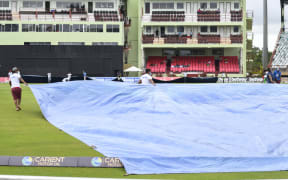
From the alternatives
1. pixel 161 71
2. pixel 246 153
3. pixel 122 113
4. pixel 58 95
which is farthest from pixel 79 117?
pixel 161 71

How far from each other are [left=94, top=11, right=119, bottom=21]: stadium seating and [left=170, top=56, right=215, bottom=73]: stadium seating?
10689 millimetres

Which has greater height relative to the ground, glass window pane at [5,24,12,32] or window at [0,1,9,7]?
window at [0,1,9,7]

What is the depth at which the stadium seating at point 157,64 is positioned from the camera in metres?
60.1

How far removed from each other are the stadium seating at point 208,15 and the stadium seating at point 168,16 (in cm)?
243

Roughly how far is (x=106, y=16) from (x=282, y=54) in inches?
1078

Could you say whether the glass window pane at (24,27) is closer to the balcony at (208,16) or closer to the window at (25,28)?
the window at (25,28)

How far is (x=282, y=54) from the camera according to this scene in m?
64.1

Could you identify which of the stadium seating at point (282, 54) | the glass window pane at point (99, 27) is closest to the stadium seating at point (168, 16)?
the glass window pane at point (99, 27)

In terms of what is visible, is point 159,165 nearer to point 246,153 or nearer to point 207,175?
point 207,175

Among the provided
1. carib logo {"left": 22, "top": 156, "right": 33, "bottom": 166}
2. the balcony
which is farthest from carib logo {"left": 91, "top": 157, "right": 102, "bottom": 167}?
the balcony

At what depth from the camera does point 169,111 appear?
13.1 meters

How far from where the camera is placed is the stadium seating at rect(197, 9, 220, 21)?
A: 59.8m

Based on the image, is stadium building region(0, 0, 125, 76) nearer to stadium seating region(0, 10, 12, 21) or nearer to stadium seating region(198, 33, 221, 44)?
stadium seating region(0, 10, 12, 21)

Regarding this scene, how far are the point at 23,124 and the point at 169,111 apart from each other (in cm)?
441
